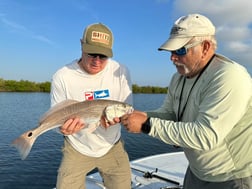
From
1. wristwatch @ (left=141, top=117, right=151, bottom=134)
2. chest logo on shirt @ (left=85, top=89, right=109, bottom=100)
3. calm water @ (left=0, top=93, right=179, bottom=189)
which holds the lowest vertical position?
calm water @ (left=0, top=93, right=179, bottom=189)

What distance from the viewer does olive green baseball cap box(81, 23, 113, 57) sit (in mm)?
3236

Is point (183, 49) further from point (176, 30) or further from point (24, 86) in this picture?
point (24, 86)

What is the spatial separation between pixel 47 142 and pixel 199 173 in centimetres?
1214

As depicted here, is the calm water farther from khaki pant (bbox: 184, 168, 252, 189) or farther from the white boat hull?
khaki pant (bbox: 184, 168, 252, 189)

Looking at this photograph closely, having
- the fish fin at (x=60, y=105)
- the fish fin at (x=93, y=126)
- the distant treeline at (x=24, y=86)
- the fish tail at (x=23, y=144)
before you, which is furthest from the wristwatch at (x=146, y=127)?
the distant treeline at (x=24, y=86)

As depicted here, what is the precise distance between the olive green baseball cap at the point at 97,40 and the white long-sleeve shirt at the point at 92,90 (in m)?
0.29

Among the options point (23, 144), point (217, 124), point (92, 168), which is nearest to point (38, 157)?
point (92, 168)

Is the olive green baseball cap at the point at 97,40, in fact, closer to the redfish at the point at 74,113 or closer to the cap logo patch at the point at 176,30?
the redfish at the point at 74,113

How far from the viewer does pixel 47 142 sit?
13.9 meters

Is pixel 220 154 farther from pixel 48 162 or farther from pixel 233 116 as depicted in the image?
pixel 48 162

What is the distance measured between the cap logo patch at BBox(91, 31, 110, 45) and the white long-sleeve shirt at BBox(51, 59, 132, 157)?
330 mm

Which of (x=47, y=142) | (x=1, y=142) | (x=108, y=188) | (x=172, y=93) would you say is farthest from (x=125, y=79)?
(x=1, y=142)

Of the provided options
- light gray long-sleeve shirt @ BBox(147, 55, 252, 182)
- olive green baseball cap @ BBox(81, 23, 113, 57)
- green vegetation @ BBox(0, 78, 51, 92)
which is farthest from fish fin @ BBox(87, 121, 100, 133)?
green vegetation @ BBox(0, 78, 51, 92)

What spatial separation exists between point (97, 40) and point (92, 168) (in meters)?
1.57
